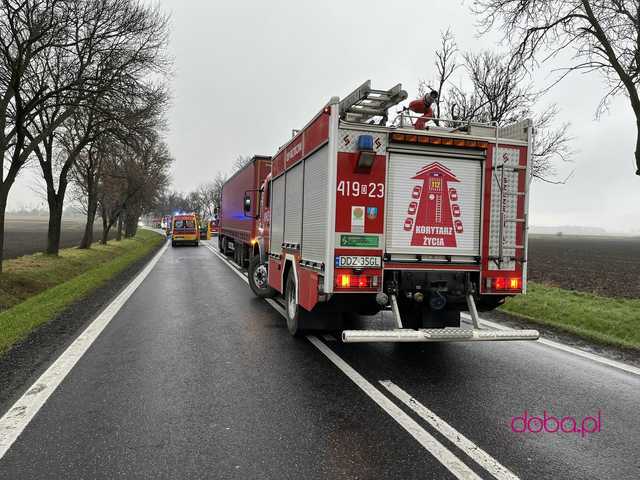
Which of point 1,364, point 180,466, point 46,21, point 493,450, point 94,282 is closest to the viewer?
point 180,466

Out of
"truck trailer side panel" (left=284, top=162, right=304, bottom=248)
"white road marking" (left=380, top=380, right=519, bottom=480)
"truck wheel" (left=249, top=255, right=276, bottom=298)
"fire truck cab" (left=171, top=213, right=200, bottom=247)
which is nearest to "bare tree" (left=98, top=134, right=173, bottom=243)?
"fire truck cab" (left=171, top=213, right=200, bottom=247)

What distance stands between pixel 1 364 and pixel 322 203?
4.13 m

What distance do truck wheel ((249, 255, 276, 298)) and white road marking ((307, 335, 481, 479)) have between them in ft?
15.6

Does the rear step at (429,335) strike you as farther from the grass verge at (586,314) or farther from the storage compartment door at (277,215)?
the storage compartment door at (277,215)

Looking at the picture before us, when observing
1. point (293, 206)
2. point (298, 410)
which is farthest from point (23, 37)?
point (298, 410)

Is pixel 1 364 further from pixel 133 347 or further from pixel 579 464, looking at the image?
pixel 579 464

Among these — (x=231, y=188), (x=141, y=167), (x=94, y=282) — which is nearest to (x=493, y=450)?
(x=94, y=282)

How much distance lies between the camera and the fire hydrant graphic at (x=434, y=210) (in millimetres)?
5633

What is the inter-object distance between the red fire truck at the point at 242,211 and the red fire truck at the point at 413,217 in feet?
18.3

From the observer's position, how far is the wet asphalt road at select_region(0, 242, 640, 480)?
316cm

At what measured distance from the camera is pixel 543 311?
9211 mm

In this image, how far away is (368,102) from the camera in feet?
19.8

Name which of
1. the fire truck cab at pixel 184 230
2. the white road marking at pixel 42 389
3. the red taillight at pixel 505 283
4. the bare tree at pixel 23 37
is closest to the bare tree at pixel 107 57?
the bare tree at pixel 23 37

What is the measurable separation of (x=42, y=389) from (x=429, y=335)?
12.8 ft
